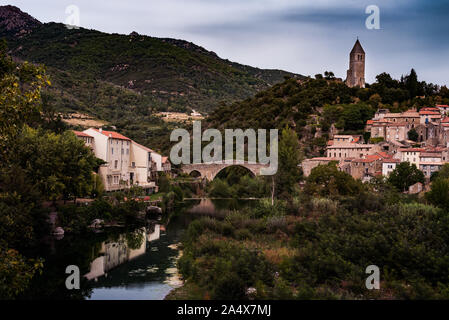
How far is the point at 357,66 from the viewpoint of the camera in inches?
2768

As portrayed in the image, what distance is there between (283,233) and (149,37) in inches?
5892

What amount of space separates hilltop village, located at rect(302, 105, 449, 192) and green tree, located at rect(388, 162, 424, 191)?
2.07 m

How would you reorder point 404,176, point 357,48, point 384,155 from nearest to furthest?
point 404,176, point 384,155, point 357,48

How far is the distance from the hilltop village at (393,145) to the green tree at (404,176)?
2067 millimetres

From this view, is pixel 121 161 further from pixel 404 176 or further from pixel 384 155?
pixel 384 155

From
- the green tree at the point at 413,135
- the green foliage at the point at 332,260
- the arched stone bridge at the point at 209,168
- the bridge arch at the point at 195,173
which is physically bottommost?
the green foliage at the point at 332,260

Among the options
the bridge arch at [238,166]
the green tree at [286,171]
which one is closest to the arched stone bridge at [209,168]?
the bridge arch at [238,166]

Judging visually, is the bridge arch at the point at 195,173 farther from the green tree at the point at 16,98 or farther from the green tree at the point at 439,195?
the green tree at the point at 16,98

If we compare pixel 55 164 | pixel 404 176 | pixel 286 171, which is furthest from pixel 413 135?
pixel 55 164

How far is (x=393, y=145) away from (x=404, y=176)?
10.6 m

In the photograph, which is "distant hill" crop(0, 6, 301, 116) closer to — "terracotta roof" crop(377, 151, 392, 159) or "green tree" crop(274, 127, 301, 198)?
"terracotta roof" crop(377, 151, 392, 159)

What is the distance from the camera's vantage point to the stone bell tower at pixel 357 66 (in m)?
70.1

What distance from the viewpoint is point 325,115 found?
59.3m
